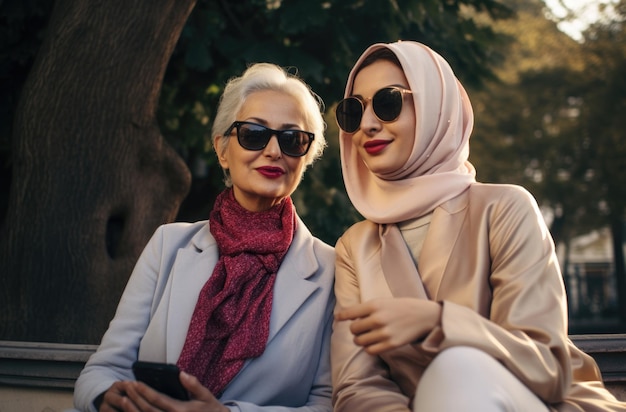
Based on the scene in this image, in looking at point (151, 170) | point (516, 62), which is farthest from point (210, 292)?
point (516, 62)

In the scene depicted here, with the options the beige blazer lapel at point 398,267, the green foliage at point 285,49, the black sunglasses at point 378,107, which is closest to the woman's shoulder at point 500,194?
the beige blazer lapel at point 398,267

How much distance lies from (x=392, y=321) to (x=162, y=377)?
91cm

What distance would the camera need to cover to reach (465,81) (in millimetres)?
8250

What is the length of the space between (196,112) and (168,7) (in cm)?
273

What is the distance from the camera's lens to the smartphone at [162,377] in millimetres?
2994

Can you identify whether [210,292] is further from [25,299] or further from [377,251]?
[25,299]

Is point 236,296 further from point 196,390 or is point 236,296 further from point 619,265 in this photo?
point 619,265

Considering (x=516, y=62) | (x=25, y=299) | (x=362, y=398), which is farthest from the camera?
(x=516, y=62)

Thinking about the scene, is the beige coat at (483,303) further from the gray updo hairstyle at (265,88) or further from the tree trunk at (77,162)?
the tree trunk at (77,162)

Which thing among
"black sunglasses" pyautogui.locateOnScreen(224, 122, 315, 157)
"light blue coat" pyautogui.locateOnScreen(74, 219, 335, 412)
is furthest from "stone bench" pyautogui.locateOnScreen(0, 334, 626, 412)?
"black sunglasses" pyautogui.locateOnScreen(224, 122, 315, 157)

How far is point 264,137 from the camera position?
12.6 feet

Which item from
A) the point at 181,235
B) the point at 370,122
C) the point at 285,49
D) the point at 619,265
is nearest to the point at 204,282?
the point at 181,235

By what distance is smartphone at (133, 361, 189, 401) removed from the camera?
2.99 m

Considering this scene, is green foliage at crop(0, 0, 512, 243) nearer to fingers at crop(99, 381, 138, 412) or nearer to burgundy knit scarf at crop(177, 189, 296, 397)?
burgundy knit scarf at crop(177, 189, 296, 397)
